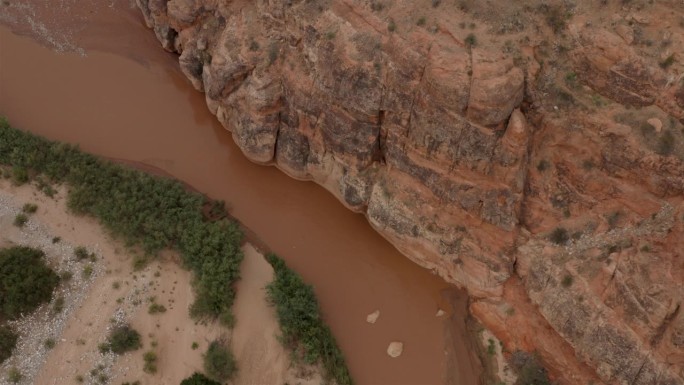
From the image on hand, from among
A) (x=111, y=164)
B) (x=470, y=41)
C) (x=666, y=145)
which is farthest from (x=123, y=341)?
(x=666, y=145)

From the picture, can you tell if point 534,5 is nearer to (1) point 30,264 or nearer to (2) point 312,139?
(2) point 312,139

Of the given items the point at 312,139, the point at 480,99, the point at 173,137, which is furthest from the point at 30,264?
the point at 480,99

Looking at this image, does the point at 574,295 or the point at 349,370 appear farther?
the point at 349,370

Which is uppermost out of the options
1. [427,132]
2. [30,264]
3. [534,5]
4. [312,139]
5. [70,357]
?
[534,5]

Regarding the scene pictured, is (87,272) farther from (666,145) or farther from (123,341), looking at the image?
(666,145)

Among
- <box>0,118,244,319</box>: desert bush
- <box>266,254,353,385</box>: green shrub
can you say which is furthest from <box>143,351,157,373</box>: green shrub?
<box>266,254,353,385</box>: green shrub

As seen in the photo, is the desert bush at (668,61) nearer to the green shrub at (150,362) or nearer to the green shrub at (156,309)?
the green shrub at (156,309)

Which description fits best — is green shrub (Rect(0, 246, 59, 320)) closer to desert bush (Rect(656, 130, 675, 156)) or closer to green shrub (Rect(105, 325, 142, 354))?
green shrub (Rect(105, 325, 142, 354))
